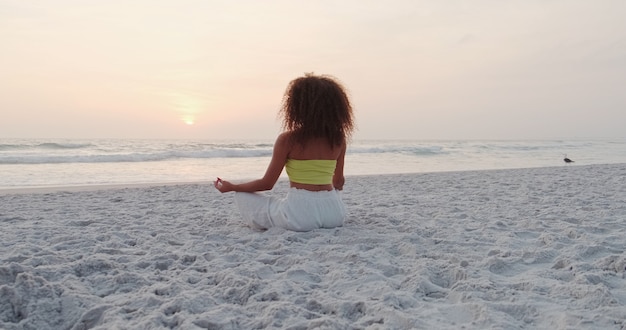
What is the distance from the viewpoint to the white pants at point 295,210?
411 cm

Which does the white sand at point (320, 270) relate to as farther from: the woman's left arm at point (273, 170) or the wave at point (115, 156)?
the wave at point (115, 156)

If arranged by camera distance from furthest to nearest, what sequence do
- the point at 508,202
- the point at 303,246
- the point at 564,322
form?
the point at 508,202 < the point at 303,246 < the point at 564,322

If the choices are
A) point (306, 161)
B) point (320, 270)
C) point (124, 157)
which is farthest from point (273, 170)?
point (124, 157)

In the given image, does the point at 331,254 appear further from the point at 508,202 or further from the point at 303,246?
the point at 508,202

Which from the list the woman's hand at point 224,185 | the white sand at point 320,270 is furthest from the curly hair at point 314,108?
the white sand at point 320,270

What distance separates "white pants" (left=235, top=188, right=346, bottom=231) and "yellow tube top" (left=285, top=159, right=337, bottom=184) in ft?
0.33

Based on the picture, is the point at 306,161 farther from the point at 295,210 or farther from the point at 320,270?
the point at 320,270

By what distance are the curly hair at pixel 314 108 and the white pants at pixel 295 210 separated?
48 centimetres

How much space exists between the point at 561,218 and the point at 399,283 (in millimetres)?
2751

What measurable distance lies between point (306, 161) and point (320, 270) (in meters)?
1.25

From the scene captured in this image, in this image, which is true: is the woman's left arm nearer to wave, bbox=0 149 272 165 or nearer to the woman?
the woman

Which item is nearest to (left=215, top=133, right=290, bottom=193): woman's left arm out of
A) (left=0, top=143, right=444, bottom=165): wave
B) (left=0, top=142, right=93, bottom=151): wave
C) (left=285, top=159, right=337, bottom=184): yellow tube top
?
(left=285, top=159, right=337, bottom=184): yellow tube top

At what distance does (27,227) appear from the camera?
435cm

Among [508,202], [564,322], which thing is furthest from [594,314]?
[508,202]
